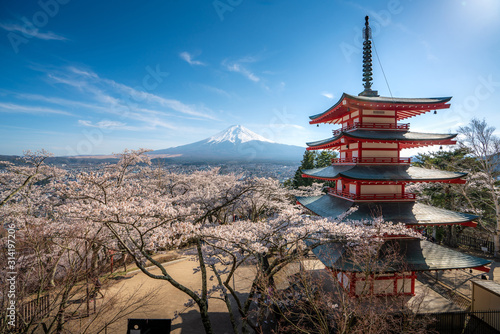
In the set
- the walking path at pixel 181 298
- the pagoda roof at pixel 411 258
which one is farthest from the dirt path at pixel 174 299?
the pagoda roof at pixel 411 258

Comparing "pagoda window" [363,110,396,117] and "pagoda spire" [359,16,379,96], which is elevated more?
"pagoda spire" [359,16,379,96]

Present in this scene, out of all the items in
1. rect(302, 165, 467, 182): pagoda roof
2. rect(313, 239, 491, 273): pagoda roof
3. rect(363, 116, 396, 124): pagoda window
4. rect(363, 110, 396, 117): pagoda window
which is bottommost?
rect(313, 239, 491, 273): pagoda roof

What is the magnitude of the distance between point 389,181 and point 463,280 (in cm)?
794

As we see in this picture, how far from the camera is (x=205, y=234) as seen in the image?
6.43 metres

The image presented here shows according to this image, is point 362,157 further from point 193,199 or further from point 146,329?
point 146,329

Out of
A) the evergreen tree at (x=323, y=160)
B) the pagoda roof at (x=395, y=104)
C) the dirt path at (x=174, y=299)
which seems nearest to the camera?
the dirt path at (x=174, y=299)

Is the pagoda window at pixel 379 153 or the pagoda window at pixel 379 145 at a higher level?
the pagoda window at pixel 379 145

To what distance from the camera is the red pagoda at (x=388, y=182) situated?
8398 millimetres

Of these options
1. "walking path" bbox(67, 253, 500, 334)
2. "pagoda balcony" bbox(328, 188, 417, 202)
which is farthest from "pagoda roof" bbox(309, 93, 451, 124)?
"walking path" bbox(67, 253, 500, 334)

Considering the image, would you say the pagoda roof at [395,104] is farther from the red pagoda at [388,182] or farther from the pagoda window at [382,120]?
the pagoda window at [382,120]

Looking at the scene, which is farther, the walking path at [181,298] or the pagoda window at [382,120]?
the pagoda window at [382,120]

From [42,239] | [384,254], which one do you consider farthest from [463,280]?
[42,239]

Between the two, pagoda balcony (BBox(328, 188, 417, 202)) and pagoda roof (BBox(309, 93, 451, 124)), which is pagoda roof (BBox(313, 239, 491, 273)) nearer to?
pagoda balcony (BBox(328, 188, 417, 202))

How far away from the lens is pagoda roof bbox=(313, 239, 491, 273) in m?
7.70
